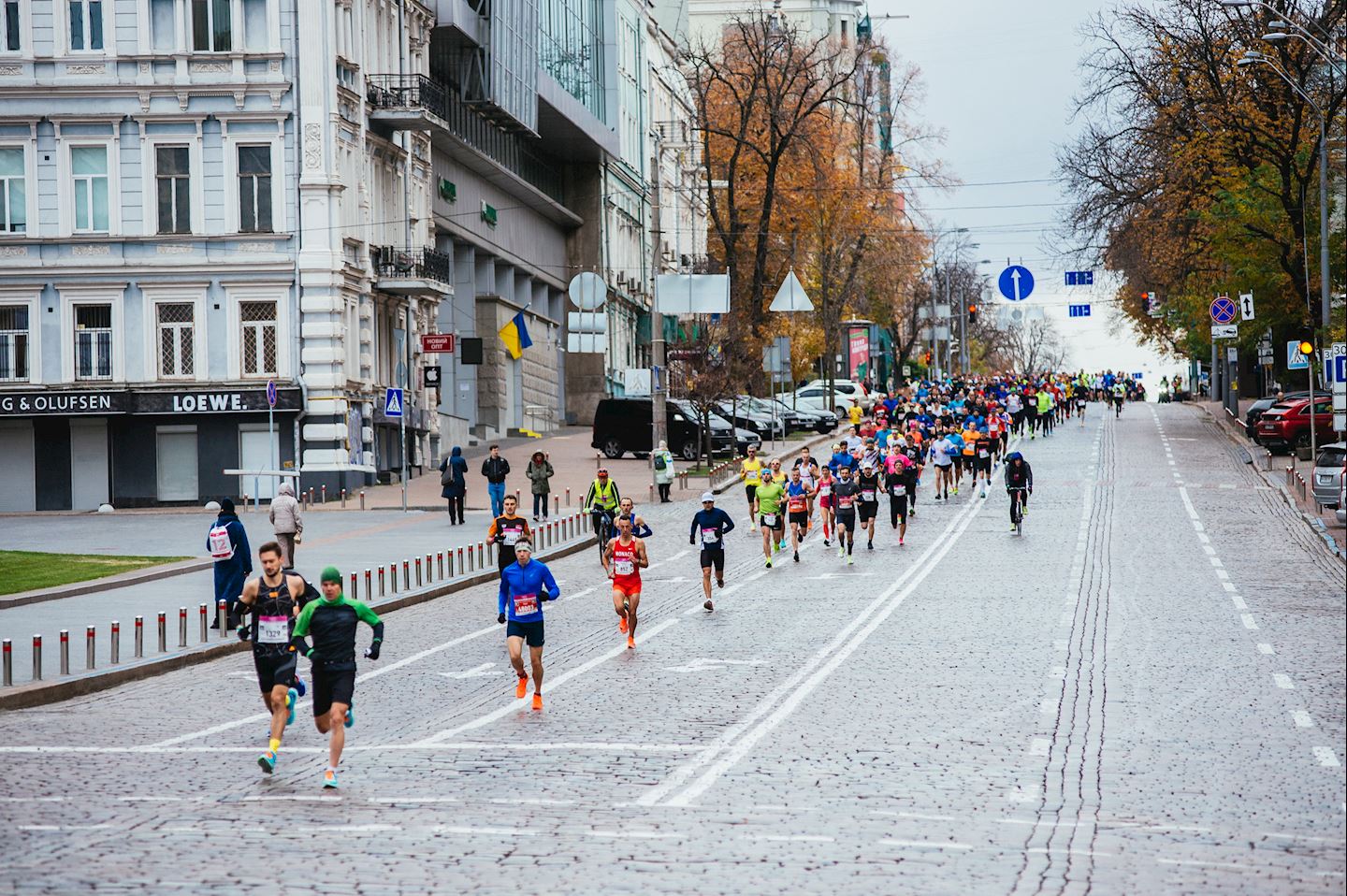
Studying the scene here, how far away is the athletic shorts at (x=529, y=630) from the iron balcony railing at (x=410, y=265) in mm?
34868

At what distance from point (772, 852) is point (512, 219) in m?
62.8

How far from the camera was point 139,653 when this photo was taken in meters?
21.7

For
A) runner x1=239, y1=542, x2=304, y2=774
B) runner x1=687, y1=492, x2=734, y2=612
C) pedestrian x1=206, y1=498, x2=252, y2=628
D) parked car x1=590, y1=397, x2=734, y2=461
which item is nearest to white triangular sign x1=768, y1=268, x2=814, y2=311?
parked car x1=590, y1=397, x2=734, y2=461

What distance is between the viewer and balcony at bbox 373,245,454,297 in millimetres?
51812

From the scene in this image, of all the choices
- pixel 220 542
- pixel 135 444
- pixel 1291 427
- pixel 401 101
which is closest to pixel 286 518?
pixel 220 542

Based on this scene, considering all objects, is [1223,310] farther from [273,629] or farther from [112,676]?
[273,629]

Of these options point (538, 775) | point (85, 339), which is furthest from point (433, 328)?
point (538, 775)

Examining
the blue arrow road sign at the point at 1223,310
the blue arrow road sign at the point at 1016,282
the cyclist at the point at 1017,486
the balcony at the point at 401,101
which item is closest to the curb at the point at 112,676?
the cyclist at the point at 1017,486

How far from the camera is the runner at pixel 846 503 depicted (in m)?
32.3

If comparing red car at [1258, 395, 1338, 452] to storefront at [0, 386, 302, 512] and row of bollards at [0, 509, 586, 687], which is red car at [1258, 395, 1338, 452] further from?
storefront at [0, 386, 302, 512]

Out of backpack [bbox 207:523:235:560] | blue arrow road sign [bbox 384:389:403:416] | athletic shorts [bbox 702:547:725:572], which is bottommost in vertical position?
athletic shorts [bbox 702:547:725:572]

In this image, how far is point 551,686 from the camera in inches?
757

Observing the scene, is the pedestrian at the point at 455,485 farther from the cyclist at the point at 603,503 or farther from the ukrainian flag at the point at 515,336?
the ukrainian flag at the point at 515,336

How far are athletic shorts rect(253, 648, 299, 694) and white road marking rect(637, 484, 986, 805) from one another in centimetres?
317
